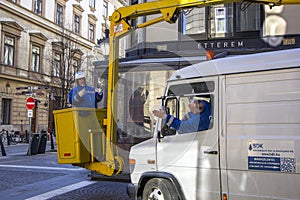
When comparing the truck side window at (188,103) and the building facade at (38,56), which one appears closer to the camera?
the truck side window at (188,103)

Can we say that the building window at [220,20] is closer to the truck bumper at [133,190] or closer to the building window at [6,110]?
the truck bumper at [133,190]

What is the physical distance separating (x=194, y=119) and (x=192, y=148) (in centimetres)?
44

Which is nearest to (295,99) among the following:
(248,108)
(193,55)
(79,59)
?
(248,108)

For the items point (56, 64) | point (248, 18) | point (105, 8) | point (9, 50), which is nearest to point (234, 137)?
point (248, 18)

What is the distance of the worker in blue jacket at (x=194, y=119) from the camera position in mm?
5348

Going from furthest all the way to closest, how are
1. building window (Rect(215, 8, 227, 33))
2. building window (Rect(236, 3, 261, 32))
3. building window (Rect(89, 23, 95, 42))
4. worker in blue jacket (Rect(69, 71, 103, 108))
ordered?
building window (Rect(89, 23, 95, 42))
building window (Rect(215, 8, 227, 33))
building window (Rect(236, 3, 261, 32))
worker in blue jacket (Rect(69, 71, 103, 108))

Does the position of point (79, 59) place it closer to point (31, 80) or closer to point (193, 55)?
point (31, 80)

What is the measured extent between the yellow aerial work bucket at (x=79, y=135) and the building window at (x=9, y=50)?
26585 millimetres

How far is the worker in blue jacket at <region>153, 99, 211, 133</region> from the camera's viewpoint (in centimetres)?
535

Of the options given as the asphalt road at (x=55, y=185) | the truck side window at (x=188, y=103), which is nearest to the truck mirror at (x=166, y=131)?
the truck side window at (x=188, y=103)

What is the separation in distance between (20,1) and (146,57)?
71.5 feet

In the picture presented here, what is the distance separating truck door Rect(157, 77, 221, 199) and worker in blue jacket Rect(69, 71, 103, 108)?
6.85ft

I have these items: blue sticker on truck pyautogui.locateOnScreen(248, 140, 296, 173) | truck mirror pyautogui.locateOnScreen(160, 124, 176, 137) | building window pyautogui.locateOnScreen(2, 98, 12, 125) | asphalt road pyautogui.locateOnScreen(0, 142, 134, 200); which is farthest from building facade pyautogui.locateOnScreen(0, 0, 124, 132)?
blue sticker on truck pyautogui.locateOnScreen(248, 140, 296, 173)

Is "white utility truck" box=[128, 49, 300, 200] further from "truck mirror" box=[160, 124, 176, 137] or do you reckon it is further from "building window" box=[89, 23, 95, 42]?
"building window" box=[89, 23, 95, 42]
